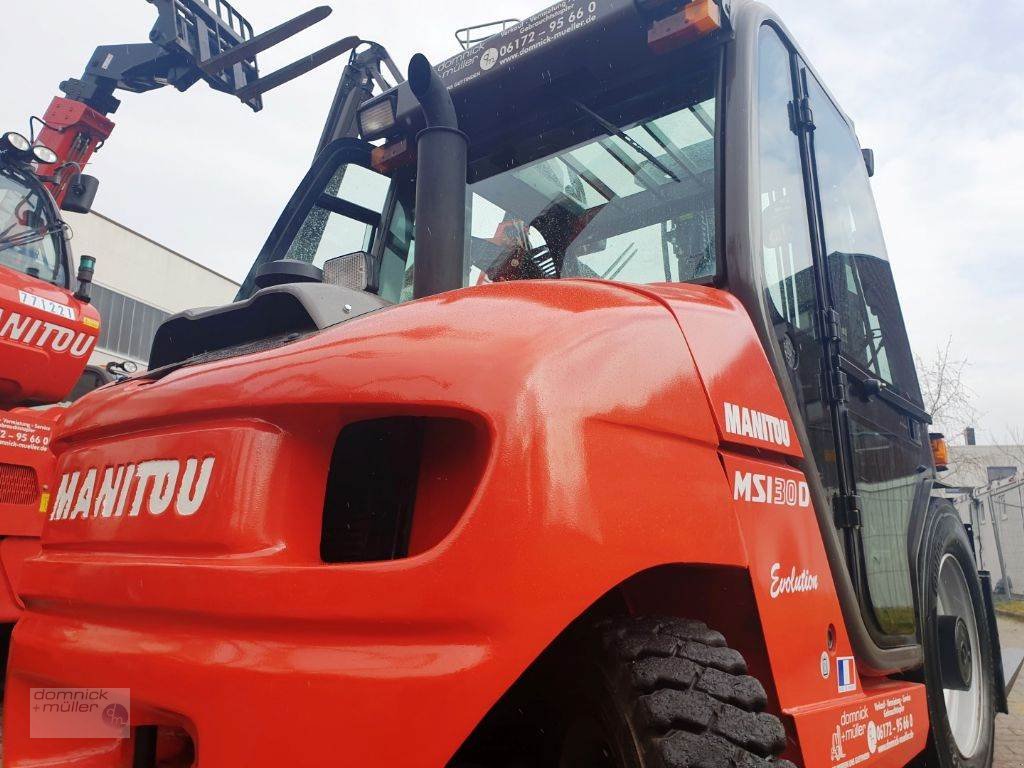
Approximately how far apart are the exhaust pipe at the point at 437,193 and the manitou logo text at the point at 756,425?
2.20 ft

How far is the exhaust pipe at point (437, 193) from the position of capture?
6.04 ft

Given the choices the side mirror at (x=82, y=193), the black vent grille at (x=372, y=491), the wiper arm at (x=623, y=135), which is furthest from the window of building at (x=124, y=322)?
the black vent grille at (x=372, y=491)

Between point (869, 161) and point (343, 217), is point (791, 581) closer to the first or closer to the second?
point (343, 217)

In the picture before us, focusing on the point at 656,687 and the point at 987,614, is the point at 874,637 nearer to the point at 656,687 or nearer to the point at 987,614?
the point at 656,687

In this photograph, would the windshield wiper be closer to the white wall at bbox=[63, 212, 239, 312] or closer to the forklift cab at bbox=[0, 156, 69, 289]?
the forklift cab at bbox=[0, 156, 69, 289]

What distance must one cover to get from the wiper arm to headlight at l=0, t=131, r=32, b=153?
18.4ft

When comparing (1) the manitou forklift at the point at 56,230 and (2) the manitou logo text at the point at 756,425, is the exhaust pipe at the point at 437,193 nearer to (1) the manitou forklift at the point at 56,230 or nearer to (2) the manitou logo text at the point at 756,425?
(2) the manitou logo text at the point at 756,425

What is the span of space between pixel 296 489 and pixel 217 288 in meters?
27.4

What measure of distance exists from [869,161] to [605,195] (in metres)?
1.73

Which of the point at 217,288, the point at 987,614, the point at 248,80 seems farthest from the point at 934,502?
the point at 217,288

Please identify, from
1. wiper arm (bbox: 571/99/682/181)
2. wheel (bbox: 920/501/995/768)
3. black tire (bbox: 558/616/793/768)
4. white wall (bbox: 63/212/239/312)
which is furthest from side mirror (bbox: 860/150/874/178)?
white wall (bbox: 63/212/239/312)

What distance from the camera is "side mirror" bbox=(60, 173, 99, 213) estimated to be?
23.3 ft

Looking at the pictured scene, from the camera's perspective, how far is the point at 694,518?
1402 millimetres

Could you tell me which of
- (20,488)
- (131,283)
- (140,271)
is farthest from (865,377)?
(140,271)
